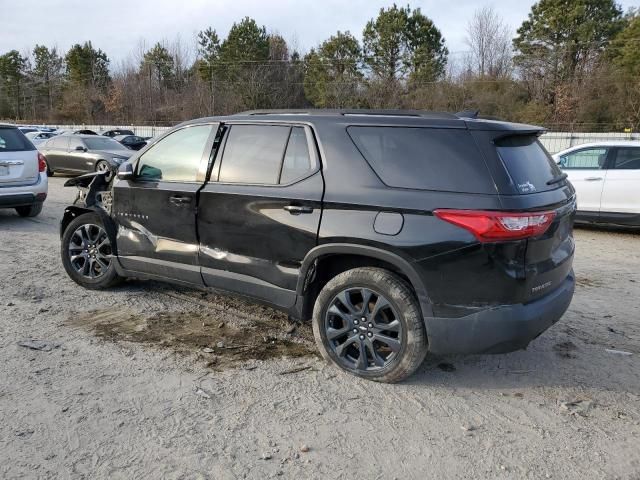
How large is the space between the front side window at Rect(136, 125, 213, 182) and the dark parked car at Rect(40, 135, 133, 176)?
37.7 ft

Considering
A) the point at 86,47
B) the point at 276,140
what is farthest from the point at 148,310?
the point at 86,47

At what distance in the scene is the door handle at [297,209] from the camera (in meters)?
3.82

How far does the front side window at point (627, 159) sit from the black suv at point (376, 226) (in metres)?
6.05

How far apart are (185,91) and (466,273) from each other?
190 feet

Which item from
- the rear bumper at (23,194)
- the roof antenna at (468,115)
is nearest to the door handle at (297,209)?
the roof antenna at (468,115)

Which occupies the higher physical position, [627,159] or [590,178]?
[627,159]

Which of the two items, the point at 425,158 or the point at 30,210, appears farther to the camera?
the point at 30,210

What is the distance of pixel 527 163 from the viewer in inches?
142

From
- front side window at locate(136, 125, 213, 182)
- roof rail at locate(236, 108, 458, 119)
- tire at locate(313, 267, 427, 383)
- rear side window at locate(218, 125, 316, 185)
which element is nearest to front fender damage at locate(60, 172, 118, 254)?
front side window at locate(136, 125, 213, 182)

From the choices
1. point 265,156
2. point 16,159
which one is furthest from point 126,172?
point 16,159

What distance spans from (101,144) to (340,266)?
15100 mm

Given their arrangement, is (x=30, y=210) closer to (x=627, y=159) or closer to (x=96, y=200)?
(x=96, y=200)

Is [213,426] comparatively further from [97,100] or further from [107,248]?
[97,100]

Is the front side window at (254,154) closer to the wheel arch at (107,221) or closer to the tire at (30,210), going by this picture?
the wheel arch at (107,221)
